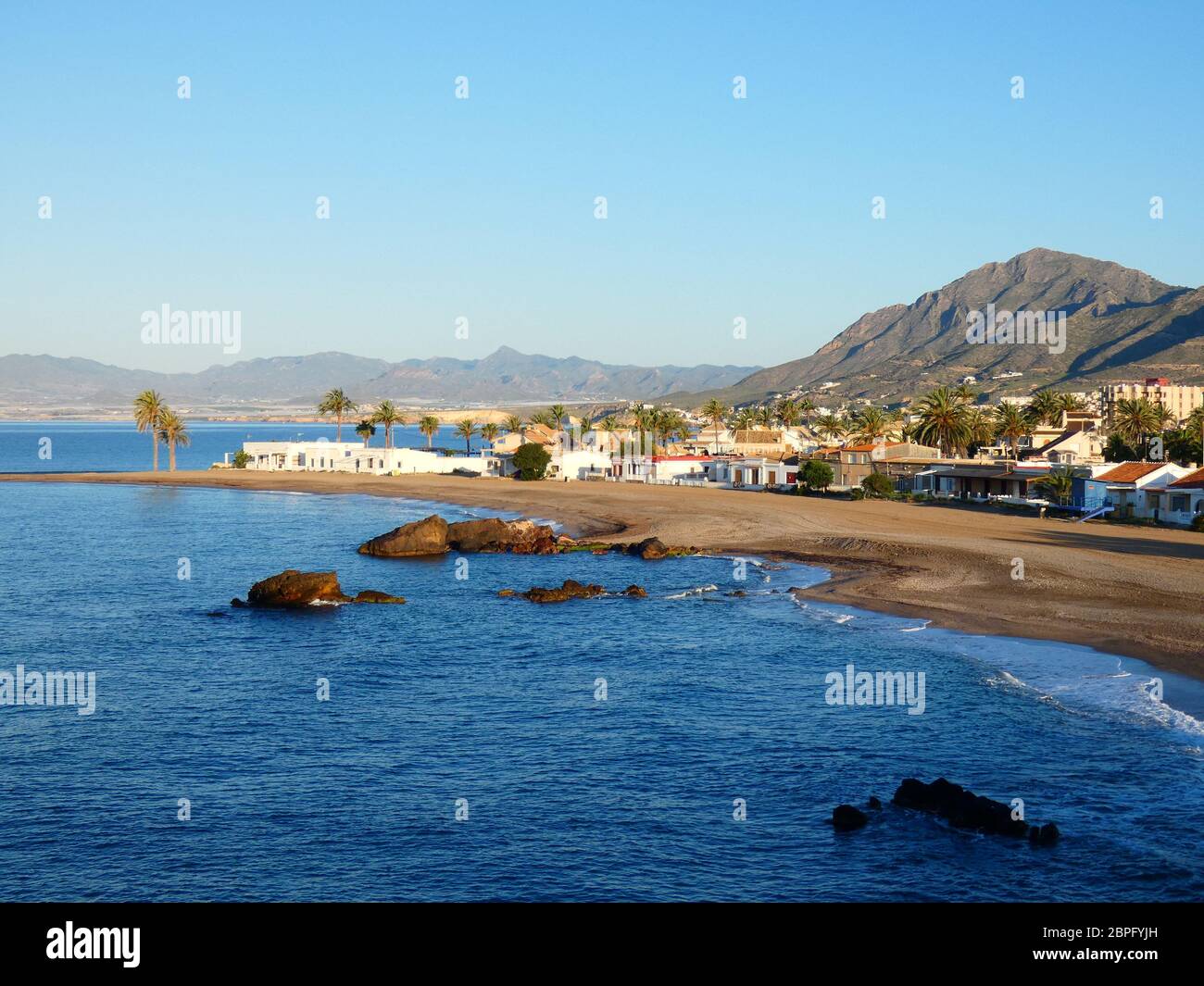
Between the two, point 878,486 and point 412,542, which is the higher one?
point 878,486

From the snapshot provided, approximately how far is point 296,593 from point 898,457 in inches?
2685

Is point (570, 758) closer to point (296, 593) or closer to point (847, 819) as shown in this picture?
point (847, 819)

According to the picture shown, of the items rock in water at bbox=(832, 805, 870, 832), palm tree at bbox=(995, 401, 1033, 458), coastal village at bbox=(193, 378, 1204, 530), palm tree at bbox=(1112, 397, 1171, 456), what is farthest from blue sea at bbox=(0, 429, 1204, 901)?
palm tree at bbox=(995, 401, 1033, 458)

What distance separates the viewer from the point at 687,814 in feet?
76.0

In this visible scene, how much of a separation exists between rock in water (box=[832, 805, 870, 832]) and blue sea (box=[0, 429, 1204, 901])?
0.23m

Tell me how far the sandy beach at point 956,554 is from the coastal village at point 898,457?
4.54 metres

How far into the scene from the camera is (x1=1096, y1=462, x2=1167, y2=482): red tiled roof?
76.0 metres

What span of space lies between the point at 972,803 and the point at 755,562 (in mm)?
42973

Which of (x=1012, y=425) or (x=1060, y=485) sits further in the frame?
(x=1012, y=425)

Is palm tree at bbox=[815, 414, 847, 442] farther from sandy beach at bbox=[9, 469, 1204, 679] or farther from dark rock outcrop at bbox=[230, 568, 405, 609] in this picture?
dark rock outcrop at bbox=[230, 568, 405, 609]

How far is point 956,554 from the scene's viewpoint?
6116 cm

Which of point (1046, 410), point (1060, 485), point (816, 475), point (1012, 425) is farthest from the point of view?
point (1046, 410)

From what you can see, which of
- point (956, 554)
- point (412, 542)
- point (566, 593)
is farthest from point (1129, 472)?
point (412, 542)
